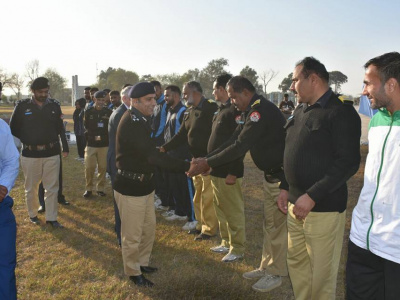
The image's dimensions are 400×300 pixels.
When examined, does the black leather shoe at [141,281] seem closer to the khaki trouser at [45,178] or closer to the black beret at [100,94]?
the khaki trouser at [45,178]

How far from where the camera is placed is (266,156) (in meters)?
3.90

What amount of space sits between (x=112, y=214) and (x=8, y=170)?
399cm

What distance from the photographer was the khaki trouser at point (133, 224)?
12.8 ft

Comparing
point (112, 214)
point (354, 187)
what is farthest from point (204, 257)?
point (354, 187)

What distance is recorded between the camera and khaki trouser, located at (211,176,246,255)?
15.5ft

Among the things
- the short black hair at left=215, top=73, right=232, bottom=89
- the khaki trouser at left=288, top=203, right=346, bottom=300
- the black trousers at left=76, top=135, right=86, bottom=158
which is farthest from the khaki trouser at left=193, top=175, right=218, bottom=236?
the black trousers at left=76, top=135, right=86, bottom=158

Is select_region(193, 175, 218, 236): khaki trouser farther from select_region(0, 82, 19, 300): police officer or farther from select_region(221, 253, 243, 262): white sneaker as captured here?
select_region(0, 82, 19, 300): police officer

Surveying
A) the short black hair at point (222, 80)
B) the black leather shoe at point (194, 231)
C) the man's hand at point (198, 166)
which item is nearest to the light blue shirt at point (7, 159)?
the man's hand at point (198, 166)

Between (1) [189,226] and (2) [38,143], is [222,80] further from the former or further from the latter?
(2) [38,143]

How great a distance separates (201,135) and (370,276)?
3.40 metres

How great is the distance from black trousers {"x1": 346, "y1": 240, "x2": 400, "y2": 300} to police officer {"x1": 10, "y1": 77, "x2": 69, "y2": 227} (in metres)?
5.20

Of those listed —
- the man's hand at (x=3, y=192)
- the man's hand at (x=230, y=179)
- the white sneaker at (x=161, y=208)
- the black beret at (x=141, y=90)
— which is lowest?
the white sneaker at (x=161, y=208)

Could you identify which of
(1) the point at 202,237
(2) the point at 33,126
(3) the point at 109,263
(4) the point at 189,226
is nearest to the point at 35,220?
(2) the point at 33,126

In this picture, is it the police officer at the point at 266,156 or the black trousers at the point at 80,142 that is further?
the black trousers at the point at 80,142
